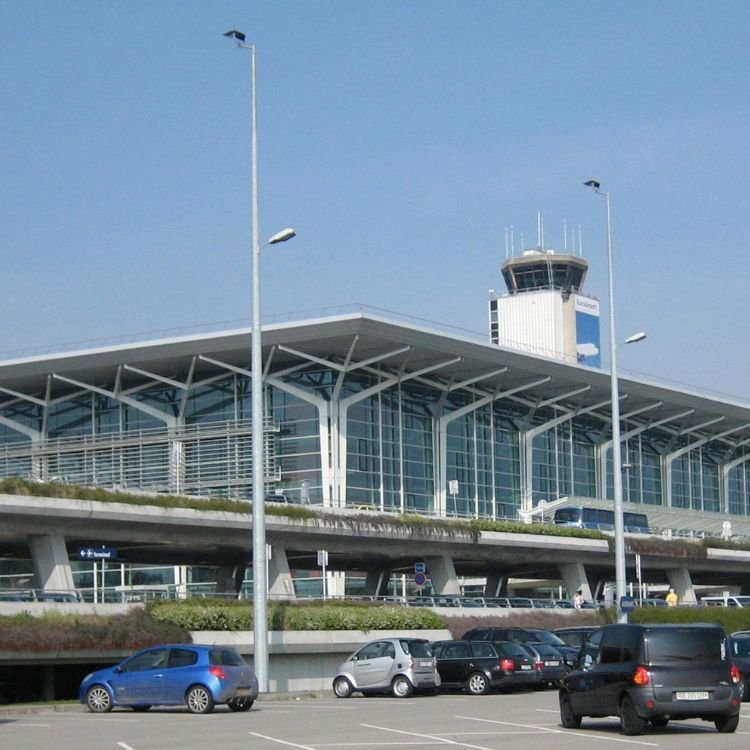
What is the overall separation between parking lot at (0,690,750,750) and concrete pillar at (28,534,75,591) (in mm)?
16361

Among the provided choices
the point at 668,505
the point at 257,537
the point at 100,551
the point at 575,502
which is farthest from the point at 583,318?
the point at 257,537

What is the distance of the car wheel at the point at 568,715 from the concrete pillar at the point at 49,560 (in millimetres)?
27370

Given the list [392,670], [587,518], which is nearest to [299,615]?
[392,670]

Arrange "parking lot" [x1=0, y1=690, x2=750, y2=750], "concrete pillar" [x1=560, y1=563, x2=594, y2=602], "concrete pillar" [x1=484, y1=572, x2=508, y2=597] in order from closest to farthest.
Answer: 1. "parking lot" [x1=0, y1=690, x2=750, y2=750]
2. "concrete pillar" [x1=560, y1=563, x2=594, y2=602]
3. "concrete pillar" [x1=484, y1=572, x2=508, y2=597]

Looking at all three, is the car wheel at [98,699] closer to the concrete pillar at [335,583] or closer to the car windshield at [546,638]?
the car windshield at [546,638]

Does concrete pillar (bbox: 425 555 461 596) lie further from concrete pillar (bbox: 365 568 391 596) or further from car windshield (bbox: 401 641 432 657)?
car windshield (bbox: 401 641 432 657)

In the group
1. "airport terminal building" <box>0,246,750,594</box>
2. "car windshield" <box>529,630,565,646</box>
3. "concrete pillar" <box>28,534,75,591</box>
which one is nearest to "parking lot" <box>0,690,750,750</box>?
"car windshield" <box>529,630,565,646</box>

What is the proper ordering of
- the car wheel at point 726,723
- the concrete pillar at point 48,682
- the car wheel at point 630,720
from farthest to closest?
1. the concrete pillar at point 48,682
2. the car wheel at point 726,723
3. the car wheel at point 630,720

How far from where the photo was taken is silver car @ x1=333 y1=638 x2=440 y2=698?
3312cm

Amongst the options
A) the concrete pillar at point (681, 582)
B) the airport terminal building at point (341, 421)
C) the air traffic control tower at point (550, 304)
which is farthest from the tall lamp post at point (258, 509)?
the air traffic control tower at point (550, 304)

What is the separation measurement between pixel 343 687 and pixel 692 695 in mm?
14839

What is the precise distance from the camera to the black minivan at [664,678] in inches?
810

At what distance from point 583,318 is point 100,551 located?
10437 centimetres

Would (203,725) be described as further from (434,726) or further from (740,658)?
(740,658)
